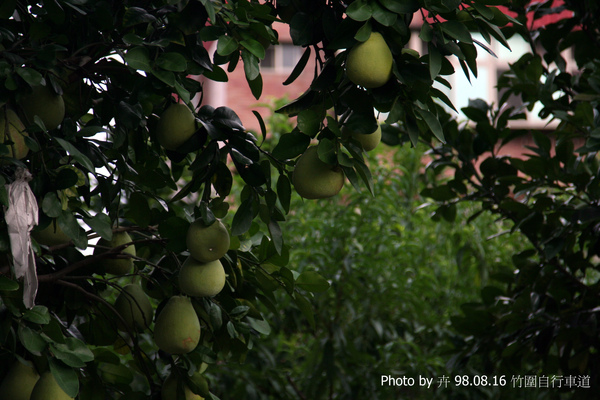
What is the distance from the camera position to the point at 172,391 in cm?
145

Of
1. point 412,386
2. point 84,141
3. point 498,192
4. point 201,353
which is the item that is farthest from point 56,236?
point 412,386

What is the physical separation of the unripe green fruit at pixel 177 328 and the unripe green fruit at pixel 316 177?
40 cm

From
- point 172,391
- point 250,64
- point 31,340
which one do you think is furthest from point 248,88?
point 31,340

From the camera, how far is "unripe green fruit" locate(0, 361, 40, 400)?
1215 millimetres

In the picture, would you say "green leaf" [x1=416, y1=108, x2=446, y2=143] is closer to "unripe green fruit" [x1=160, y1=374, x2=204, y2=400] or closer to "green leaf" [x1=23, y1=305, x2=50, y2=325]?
"green leaf" [x1=23, y1=305, x2=50, y2=325]

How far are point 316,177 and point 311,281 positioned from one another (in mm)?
485

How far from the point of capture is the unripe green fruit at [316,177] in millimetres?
Answer: 1087

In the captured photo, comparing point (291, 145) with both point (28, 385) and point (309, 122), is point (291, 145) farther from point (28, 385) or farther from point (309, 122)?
point (28, 385)

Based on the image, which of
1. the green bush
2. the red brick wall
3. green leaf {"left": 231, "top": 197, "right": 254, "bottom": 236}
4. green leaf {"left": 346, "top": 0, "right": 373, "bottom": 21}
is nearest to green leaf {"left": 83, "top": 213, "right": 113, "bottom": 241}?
green leaf {"left": 231, "top": 197, "right": 254, "bottom": 236}

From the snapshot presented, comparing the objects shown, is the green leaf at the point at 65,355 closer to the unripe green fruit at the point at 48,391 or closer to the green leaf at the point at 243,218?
the unripe green fruit at the point at 48,391

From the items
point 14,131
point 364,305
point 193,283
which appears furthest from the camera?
point 364,305

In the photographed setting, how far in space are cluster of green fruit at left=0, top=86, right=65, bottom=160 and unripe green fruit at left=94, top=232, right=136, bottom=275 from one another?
377 mm

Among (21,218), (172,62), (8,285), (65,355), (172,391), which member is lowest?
(172,391)

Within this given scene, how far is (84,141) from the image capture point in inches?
48.8
